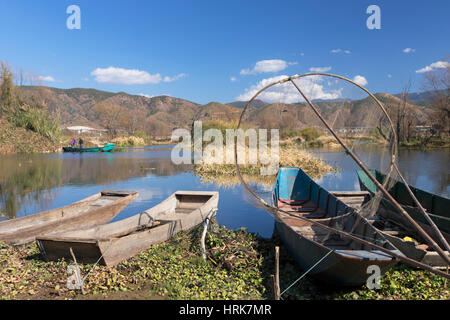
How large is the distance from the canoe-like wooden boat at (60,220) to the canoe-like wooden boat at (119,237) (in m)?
0.66

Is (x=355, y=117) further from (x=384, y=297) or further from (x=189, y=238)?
(x=189, y=238)

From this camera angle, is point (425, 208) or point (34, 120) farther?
point (34, 120)

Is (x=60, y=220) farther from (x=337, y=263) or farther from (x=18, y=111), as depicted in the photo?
(x=18, y=111)

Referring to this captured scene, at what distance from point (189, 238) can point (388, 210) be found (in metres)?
5.44

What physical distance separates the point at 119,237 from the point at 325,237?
4.15 meters

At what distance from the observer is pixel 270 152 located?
65.1 feet

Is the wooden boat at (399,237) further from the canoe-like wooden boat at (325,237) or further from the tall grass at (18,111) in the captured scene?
the tall grass at (18,111)

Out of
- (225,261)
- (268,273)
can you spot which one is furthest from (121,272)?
(268,273)

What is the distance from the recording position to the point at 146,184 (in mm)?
15305

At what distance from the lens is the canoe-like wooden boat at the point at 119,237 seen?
205 inches

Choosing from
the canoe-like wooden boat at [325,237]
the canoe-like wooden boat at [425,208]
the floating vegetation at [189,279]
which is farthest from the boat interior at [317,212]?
the canoe-like wooden boat at [425,208]

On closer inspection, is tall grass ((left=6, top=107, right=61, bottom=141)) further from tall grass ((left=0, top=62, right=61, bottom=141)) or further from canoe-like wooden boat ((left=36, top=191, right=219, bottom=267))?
canoe-like wooden boat ((left=36, top=191, right=219, bottom=267))

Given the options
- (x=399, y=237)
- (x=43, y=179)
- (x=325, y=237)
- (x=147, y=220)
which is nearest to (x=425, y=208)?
(x=399, y=237)

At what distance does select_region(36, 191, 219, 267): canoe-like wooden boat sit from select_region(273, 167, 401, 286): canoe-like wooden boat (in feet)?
7.61
